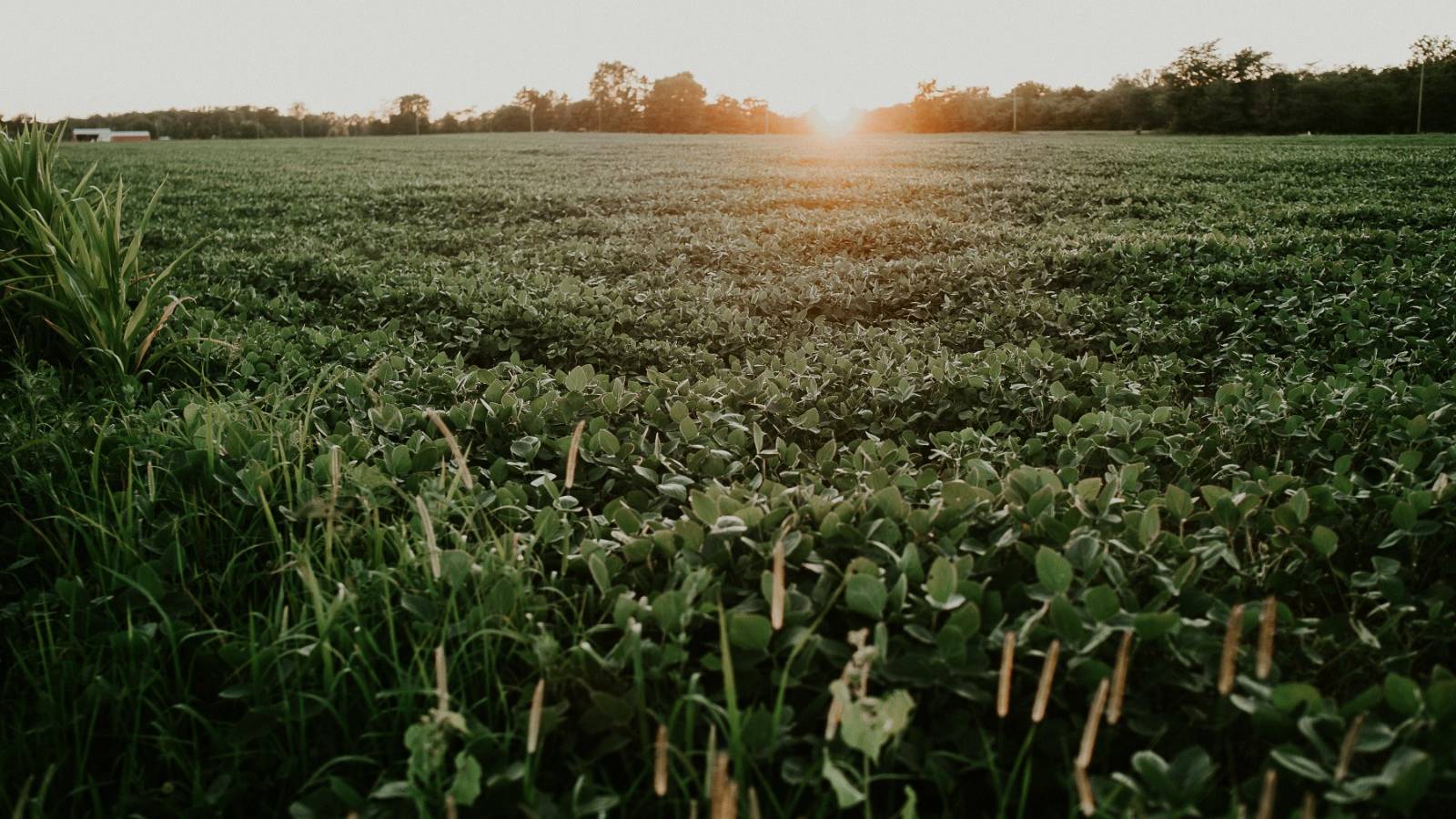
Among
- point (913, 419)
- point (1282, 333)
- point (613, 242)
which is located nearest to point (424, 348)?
point (913, 419)

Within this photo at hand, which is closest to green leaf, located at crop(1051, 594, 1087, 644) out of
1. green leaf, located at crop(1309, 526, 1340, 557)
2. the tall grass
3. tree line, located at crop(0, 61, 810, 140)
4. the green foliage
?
the green foliage

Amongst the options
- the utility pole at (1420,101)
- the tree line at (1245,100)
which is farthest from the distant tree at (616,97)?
the utility pole at (1420,101)

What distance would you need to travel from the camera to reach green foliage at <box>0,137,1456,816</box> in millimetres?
1588


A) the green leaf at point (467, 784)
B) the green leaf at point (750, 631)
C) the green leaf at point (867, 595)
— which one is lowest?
the green leaf at point (467, 784)

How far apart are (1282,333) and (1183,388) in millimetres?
1061

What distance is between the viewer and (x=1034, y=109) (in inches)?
1843

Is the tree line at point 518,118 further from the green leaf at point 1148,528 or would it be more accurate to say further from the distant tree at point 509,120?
the green leaf at point 1148,528

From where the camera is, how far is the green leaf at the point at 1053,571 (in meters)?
1.78

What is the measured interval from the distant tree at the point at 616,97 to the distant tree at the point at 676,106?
4.66ft

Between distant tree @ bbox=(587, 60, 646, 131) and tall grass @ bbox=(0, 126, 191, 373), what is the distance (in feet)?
241

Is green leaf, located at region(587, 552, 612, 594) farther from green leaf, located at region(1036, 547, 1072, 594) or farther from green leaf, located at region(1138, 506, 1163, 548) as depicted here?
green leaf, located at region(1138, 506, 1163, 548)

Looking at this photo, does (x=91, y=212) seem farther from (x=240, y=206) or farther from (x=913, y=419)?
(x=240, y=206)

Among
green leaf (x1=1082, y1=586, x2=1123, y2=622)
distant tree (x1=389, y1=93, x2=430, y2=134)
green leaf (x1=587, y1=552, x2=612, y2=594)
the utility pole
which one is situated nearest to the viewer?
green leaf (x1=1082, y1=586, x2=1123, y2=622)

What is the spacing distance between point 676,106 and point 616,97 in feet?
39.4
